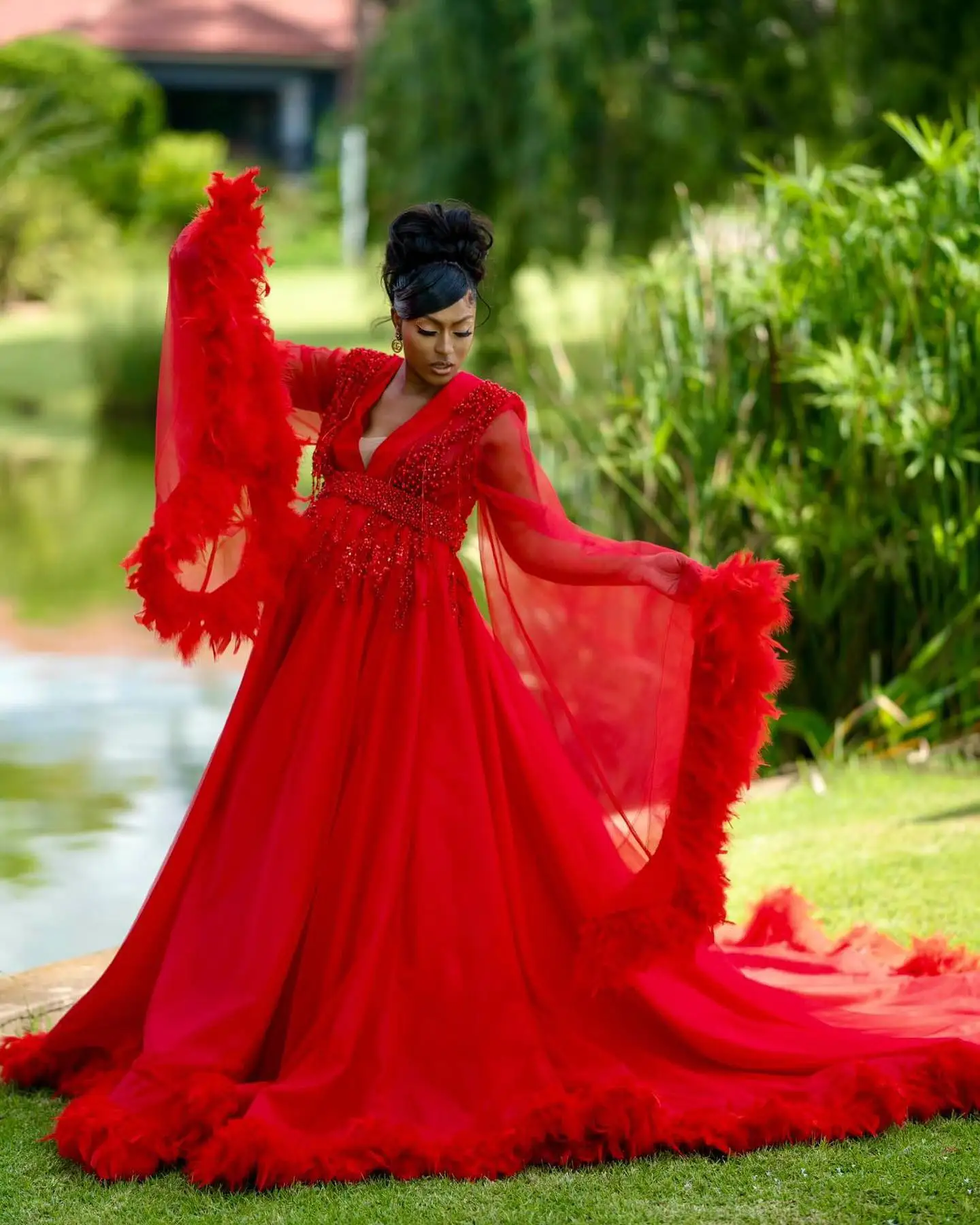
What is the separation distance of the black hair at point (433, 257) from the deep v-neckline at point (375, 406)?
0.49 feet

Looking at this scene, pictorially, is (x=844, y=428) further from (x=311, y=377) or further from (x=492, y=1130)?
(x=492, y=1130)

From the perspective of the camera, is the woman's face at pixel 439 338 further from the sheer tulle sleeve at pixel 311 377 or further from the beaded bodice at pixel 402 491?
the sheer tulle sleeve at pixel 311 377

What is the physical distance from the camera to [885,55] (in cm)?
1028

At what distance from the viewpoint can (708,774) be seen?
10.1 ft

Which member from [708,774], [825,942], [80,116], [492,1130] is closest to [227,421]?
[708,774]

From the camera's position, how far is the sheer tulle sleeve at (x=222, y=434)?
3041 millimetres

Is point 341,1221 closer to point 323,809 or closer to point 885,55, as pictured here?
point 323,809

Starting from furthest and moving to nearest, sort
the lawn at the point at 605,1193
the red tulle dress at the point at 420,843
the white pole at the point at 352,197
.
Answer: the white pole at the point at 352,197 → the red tulle dress at the point at 420,843 → the lawn at the point at 605,1193

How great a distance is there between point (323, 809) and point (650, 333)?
3382 mm

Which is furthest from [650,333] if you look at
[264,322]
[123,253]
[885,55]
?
[123,253]

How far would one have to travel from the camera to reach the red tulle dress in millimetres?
2951

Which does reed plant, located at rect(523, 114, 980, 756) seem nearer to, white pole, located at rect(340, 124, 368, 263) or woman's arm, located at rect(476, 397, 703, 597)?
woman's arm, located at rect(476, 397, 703, 597)

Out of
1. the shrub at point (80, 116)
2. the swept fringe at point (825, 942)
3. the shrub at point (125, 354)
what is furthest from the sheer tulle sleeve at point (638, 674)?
the shrub at point (80, 116)

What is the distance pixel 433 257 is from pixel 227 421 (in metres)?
0.43
